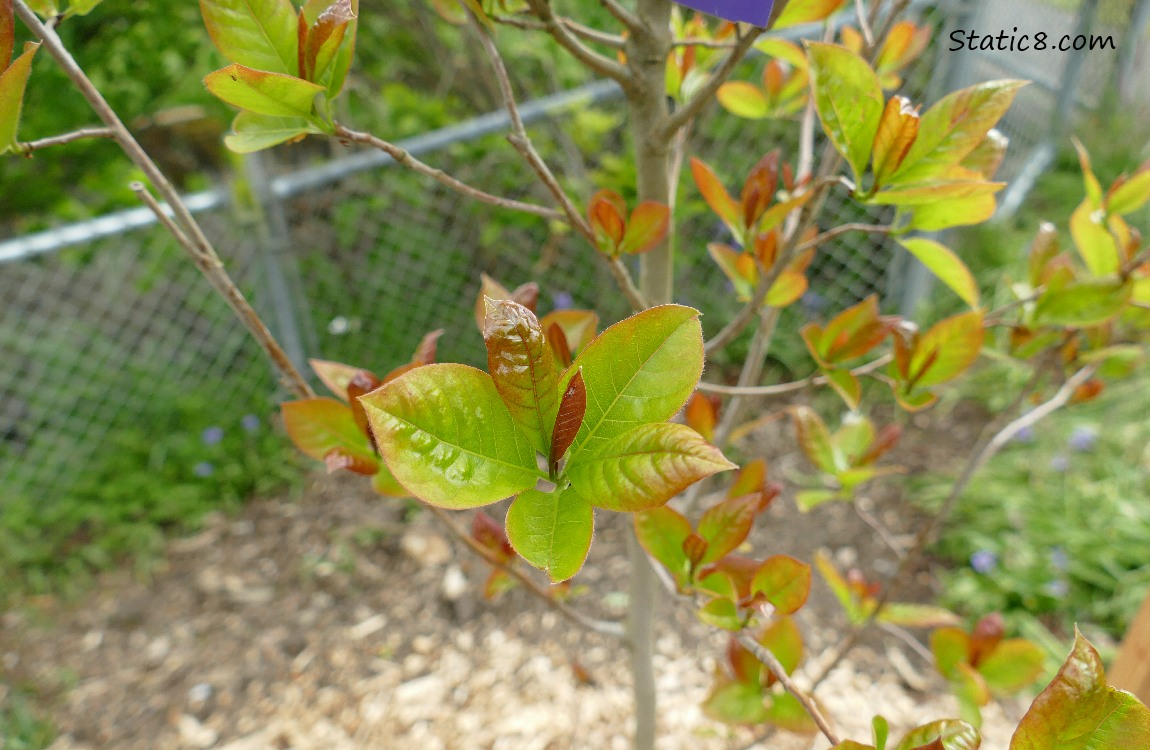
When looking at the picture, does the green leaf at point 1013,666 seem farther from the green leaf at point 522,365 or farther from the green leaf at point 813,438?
the green leaf at point 522,365

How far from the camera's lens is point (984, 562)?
1.95 metres

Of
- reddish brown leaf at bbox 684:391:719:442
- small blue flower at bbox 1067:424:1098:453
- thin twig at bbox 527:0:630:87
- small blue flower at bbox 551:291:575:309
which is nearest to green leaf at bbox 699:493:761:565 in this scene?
reddish brown leaf at bbox 684:391:719:442

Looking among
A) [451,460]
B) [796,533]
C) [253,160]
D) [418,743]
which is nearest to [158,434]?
[253,160]

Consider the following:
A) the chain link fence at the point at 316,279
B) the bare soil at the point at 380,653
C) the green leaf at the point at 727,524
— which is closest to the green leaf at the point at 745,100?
the green leaf at the point at 727,524

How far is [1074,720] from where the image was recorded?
0.38 metres

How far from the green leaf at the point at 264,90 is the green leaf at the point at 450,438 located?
232 millimetres

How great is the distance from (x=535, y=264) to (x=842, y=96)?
2195 millimetres

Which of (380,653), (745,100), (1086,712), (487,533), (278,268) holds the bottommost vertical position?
(380,653)

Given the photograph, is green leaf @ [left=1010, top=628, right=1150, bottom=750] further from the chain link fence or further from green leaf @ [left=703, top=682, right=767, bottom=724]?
the chain link fence

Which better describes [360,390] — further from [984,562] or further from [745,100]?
[984,562]

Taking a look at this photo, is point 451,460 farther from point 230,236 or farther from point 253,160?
point 230,236

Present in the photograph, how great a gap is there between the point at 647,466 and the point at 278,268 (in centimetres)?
212

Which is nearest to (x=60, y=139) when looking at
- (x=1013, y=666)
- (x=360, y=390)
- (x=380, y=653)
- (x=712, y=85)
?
(x=360, y=390)

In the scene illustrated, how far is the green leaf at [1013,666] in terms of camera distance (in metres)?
0.90
